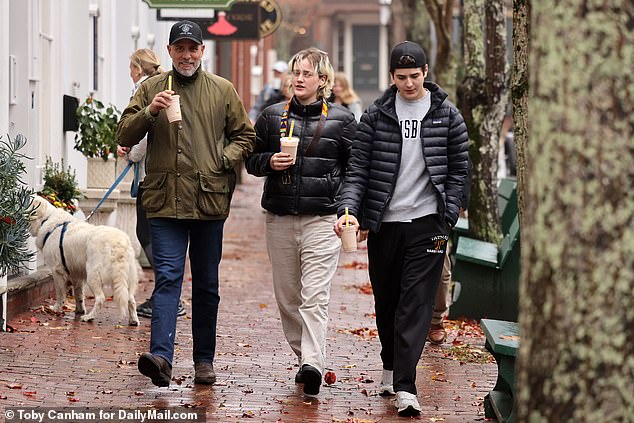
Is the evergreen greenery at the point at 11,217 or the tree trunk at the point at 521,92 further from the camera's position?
the evergreen greenery at the point at 11,217

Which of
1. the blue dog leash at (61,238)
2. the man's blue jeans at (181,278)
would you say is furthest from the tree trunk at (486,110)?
the man's blue jeans at (181,278)

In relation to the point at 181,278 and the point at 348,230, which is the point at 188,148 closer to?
the point at 181,278

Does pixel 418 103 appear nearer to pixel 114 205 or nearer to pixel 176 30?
pixel 176 30

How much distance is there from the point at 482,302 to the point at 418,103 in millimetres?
4087

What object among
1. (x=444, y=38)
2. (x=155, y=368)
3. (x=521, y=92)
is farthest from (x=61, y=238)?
(x=444, y=38)

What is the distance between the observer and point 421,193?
7.49m

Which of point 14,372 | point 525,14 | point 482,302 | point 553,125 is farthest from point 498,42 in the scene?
point 553,125

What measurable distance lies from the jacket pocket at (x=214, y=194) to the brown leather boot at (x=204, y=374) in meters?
0.96

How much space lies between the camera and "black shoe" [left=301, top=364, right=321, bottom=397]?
7.73 m

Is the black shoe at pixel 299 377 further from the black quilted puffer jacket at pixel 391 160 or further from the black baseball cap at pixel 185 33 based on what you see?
the black baseball cap at pixel 185 33

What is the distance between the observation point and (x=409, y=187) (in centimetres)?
748

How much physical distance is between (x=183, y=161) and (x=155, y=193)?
247 mm

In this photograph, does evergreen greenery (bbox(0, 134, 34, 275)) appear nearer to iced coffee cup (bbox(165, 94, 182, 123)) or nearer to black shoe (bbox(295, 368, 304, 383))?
iced coffee cup (bbox(165, 94, 182, 123))

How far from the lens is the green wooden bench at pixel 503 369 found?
266 inches
